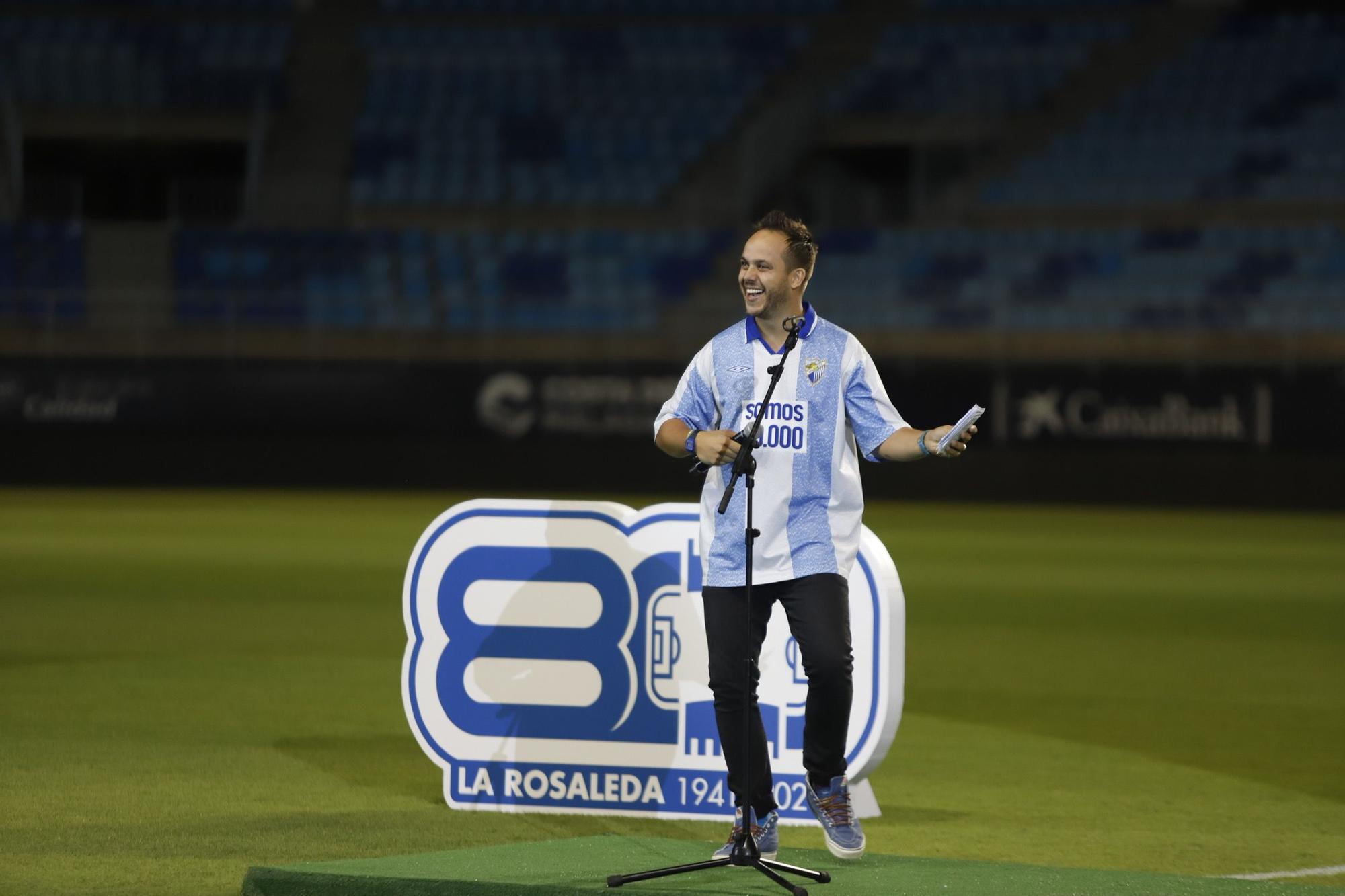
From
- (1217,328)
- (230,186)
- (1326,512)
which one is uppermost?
(230,186)

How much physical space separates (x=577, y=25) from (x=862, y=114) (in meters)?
6.13

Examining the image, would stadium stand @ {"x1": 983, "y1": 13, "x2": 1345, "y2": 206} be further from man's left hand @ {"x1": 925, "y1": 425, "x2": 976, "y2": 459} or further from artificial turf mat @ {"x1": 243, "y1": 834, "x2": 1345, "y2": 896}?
man's left hand @ {"x1": 925, "y1": 425, "x2": 976, "y2": 459}

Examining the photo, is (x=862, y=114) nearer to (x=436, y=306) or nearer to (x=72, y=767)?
(x=436, y=306)

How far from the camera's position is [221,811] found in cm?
702

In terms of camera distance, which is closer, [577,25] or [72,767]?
[72,767]

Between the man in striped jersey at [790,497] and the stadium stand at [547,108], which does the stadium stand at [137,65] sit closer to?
the stadium stand at [547,108]

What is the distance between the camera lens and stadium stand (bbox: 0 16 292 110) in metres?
32.3

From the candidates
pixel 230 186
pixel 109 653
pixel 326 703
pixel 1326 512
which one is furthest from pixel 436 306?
pixel 326 703

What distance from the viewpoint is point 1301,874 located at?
20.4ft

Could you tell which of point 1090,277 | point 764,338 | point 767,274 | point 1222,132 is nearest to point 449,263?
point 1090,277

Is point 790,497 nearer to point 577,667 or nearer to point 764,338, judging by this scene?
point 764,338

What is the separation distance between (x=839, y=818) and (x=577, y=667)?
1.73 metres

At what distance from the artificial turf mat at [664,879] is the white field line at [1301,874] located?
1.64 feet

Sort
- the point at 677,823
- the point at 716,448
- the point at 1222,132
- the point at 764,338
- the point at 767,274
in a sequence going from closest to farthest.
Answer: the point at 716,448 < the point at 767,274 < the point at 764,338 < the point at 677,823 < the point at 1222,132
